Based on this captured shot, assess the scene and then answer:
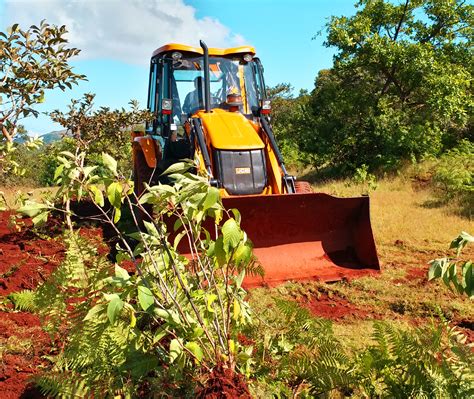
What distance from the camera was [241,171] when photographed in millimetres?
5797

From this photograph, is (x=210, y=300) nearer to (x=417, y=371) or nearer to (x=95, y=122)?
(x=417, y=371)

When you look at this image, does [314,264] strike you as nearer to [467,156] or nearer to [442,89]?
[467,156]

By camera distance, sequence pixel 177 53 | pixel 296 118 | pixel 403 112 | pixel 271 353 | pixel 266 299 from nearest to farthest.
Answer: pixel 271 353 → pixel 266 299 → pixel 177 53 → pixel 403 112 → pixel 296 118

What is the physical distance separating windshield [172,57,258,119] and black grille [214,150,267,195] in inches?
40.6

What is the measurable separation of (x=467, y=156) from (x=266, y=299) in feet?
26.9

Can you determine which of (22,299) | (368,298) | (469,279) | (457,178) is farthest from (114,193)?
(457,178)

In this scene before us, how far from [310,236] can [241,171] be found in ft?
3.76

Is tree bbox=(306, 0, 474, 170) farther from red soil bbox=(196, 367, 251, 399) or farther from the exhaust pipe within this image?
red soil bbox=(196, 367, 251, 399)

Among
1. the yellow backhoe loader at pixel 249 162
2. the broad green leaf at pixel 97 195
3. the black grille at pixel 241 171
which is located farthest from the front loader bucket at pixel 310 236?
the broad green leaf at pixel 97 195

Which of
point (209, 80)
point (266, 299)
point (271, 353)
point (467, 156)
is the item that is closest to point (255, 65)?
point (209, 80)

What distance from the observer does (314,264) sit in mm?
5398

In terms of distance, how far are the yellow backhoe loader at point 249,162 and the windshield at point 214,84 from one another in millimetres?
14

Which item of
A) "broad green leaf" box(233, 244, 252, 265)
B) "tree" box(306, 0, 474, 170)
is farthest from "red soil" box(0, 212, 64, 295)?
"tree" box(306, 0, 474, 170)

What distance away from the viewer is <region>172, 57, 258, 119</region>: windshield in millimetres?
6445
